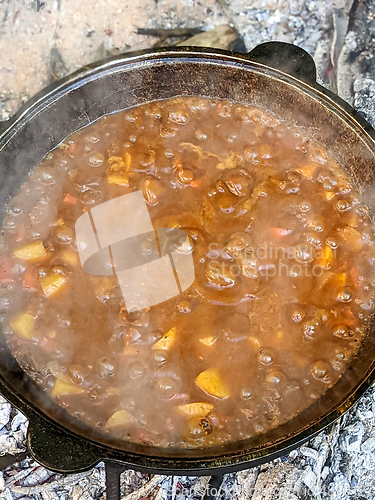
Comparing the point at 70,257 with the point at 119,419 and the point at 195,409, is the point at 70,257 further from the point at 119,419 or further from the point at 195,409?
the point at 195,409

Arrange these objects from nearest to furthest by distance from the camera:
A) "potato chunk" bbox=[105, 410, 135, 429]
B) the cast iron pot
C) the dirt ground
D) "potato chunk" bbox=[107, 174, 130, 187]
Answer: the cast iron pot < "potato chunk" bbox=[105, 410, 135, 429] < "potato chunk" bbox=[107, 174, 130, 187] < the dirt ground

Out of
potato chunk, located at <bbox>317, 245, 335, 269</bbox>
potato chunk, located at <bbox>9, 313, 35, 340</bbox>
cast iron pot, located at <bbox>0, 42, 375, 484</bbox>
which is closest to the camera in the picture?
cast iron pot, located at <bbox>0, 42, 375, 484</bbox>

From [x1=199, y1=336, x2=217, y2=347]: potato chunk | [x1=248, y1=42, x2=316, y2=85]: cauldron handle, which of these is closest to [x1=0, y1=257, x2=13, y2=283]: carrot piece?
[x1=199, y1=336, x2=217, y2=347]: potato chunk

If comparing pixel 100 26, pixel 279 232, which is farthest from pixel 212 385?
pixel 100 26

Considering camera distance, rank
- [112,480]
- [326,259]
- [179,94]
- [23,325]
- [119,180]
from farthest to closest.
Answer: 1. [179,94]
2. [119,180]
3. [326,259]
4. [23,325]
5. [112,480]

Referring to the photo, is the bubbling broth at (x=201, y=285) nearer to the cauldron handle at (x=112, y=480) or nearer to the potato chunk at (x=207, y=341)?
the potato chunk at (x=207, y=341)

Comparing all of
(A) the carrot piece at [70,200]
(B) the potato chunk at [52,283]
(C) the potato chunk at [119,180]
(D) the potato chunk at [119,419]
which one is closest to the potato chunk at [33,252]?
(B) the potato chunk at [52,283]

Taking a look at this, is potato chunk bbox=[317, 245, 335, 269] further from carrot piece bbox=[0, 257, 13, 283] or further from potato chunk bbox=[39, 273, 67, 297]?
carrot piece bbox=[0, 257, 13, 283]
